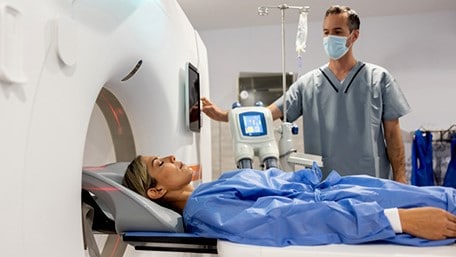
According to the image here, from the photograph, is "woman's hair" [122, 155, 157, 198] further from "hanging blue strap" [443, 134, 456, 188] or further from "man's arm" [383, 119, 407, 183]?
"hanging blue strap" [443, 134, 456, 188]

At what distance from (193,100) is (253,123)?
1.14ft

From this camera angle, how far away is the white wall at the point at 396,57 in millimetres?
3824

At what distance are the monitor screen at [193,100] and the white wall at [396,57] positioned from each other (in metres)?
2.01

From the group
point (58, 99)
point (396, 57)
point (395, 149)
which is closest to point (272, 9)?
point (396, 57)

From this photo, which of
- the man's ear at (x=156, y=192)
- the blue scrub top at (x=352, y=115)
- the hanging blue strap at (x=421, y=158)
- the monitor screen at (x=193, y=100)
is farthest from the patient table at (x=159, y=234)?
the hanging blue strap at (x=421, y=158)

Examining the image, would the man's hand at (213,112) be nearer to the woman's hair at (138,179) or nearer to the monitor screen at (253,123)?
the monitor screen at (253,123)

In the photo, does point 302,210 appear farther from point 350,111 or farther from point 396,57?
point 396,57

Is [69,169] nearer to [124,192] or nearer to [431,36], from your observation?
[124,192]

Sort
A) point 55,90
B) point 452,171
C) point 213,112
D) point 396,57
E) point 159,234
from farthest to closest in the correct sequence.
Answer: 1. point 396,57
2. point 452,171
3. point 213,112
4. point 159,234
5. point 55,90

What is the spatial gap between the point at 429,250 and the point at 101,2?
1063 mm

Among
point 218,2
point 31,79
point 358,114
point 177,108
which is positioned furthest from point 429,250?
point 218,2

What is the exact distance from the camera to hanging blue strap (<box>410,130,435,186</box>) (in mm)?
3600

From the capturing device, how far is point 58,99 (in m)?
0.94

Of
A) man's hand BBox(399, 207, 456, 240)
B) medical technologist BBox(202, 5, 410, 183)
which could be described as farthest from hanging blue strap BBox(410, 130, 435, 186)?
man's hand BBox(399, 207, 456, 240)
